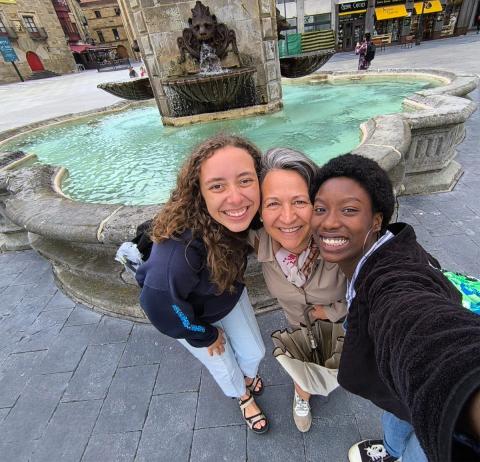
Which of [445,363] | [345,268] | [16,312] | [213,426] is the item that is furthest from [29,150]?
[445,363]

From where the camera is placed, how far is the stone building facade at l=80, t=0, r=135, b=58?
4883cm

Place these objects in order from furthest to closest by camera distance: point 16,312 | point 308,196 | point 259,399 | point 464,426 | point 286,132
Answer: point 286,132 < point 16,312 < point 259,399 < point 308,196 < point 464,426

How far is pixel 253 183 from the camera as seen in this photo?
4.39 feet

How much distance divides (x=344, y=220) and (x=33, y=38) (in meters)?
47.5

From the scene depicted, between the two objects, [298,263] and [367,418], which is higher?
[298,263]

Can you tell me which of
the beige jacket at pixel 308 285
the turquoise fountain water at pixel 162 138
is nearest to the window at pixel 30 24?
the turquoise fountain water at pixel 162 138

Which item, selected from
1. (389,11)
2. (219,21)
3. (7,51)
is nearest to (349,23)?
(389,11)

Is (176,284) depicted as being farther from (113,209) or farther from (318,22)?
(318,22)

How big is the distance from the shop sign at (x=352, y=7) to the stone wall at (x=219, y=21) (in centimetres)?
2376

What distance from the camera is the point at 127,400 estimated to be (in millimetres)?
2053

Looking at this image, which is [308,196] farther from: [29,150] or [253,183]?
[29,150]

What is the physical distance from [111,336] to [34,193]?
173 centimetres

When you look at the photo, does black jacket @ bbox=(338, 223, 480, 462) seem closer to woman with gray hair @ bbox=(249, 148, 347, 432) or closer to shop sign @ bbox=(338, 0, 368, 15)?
woman with gray hair @ bbox=(249, 148, 347, 432)

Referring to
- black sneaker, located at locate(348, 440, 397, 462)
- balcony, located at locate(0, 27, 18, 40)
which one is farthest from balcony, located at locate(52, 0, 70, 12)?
black sneaker, located at locate(348, 440, 397, 462)
